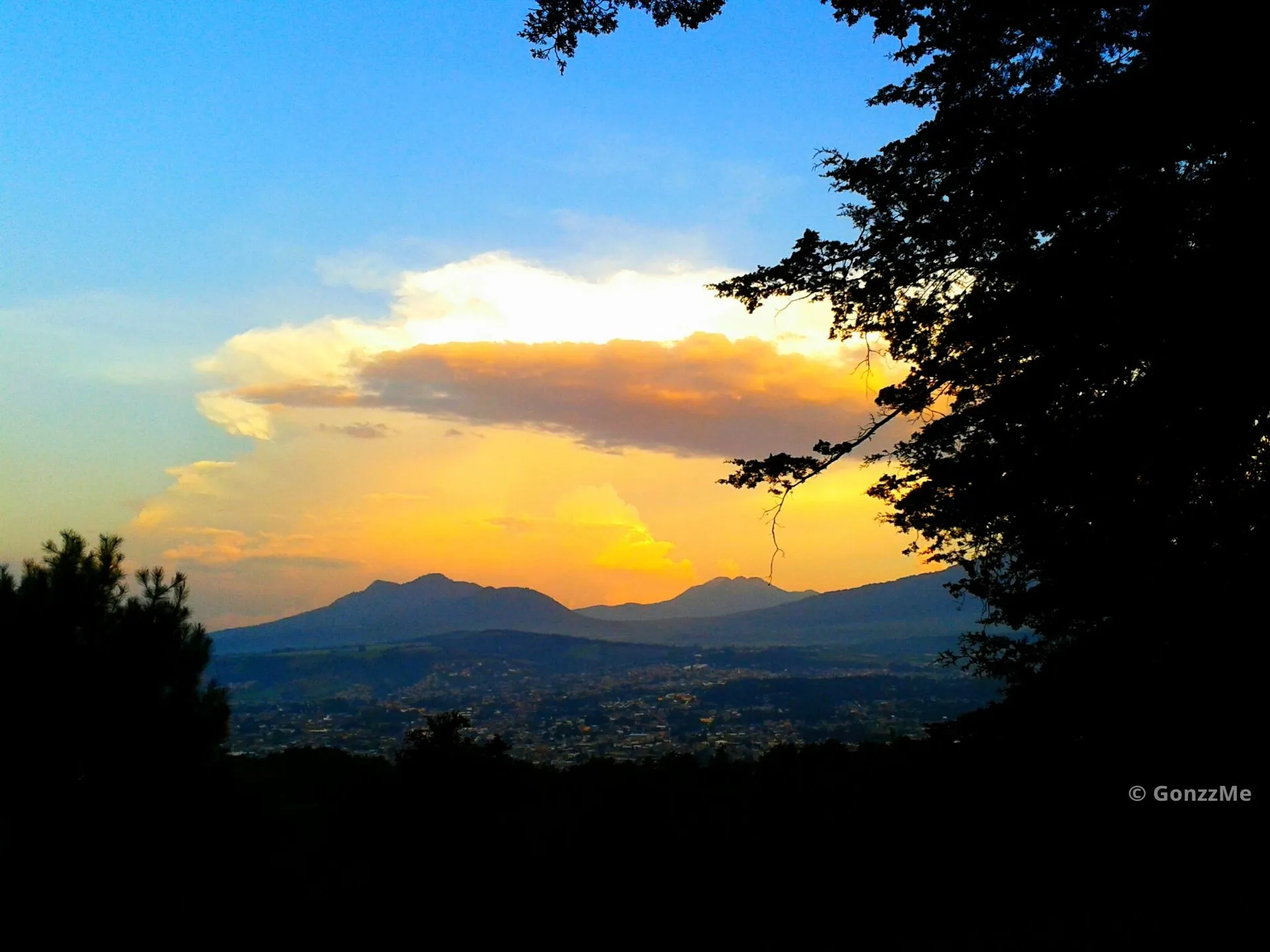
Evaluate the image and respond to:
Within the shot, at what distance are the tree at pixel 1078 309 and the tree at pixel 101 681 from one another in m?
9.81

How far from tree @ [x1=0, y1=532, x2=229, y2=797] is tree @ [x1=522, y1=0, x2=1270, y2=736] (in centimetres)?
981

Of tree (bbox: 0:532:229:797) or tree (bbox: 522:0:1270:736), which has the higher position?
tree (bbox: 522:0:1270:736)

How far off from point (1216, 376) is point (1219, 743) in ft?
11.7

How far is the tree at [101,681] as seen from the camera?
995 centimetres

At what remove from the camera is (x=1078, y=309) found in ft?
25.9

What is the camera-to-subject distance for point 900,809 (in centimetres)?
930

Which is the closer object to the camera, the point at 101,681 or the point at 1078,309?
the point at 1078,309

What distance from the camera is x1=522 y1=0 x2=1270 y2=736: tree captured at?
23.2 ft

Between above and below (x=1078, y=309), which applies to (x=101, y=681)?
below

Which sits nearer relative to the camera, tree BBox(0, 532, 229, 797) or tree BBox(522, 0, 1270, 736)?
tree BBox(522, 0, 1270, 736)

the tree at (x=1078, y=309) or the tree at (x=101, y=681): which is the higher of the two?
the tree at (x=1078, y=309)

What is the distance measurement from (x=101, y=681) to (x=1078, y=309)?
14.4 meters

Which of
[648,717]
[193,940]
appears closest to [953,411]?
[193,940]

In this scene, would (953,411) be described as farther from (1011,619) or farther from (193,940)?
(193,940)
